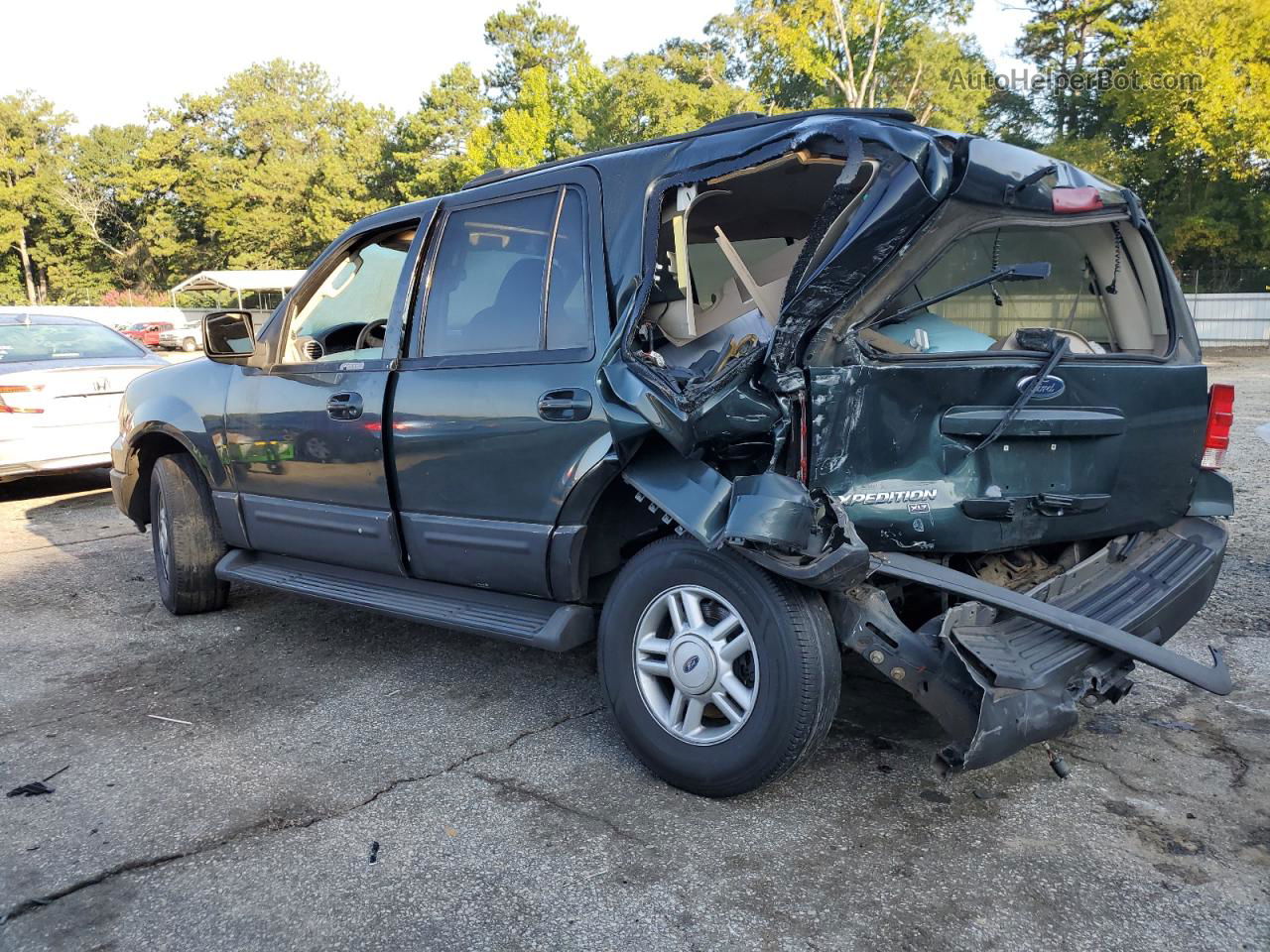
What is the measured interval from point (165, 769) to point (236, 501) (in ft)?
5.29

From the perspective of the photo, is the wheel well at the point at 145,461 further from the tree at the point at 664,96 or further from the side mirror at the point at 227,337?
the tree at the point at 664,96

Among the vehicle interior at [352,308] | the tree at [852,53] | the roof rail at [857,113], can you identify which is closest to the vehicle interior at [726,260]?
the roof rail at [857,113]

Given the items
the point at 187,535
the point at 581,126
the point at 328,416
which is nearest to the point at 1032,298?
the point at 328,416

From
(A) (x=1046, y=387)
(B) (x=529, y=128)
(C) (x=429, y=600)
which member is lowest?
(C) (x=429, y=600)

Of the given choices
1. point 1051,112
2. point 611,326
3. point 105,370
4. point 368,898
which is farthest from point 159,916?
point 1051,112

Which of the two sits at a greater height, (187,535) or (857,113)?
(857,113)

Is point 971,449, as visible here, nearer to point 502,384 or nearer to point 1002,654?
point 1002,654

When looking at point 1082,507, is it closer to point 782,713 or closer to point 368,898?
point 782,713

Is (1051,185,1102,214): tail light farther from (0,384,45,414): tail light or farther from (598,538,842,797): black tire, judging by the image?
(0,384,45,414): tail light

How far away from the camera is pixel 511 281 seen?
3715 mm

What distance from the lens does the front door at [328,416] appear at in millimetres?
4000

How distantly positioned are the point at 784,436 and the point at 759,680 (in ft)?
2.37

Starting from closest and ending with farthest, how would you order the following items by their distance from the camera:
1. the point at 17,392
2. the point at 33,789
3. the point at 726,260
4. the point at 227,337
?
the point at 33,789 → the point at 726,260 → the point at 227,337 → the point at 17,392

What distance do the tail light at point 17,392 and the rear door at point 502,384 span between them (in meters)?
5.49
